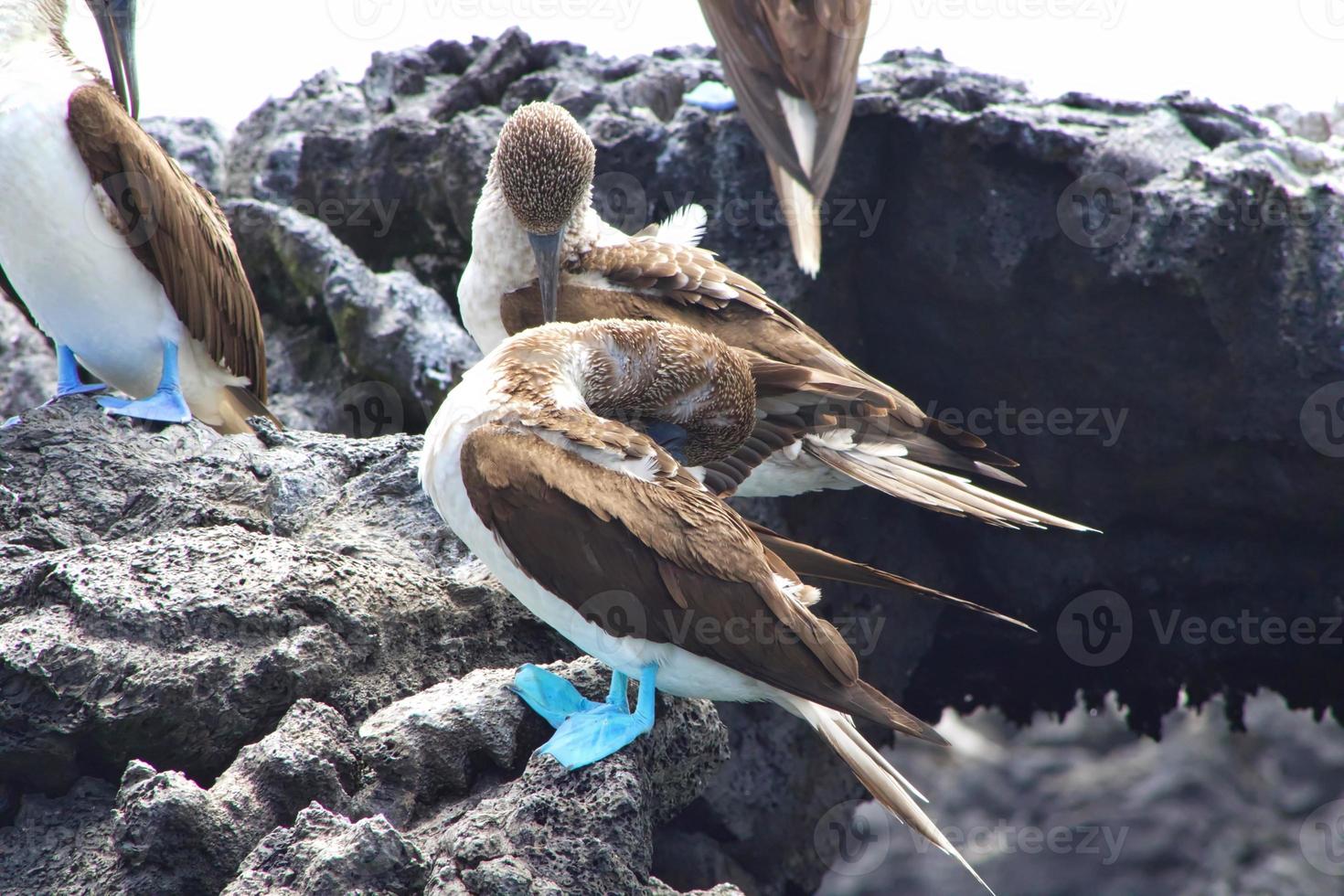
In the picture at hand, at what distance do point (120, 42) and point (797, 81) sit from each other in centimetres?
265

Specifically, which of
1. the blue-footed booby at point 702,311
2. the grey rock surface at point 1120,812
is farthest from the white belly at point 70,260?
the grey rock surface at point 1120,812

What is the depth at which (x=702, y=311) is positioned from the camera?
14.4ft

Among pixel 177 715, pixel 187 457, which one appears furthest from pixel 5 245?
pixel 177 715

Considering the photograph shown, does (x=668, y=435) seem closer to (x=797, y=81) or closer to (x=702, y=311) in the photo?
(x=702, y=311)

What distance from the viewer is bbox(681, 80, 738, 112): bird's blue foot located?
5.78 m

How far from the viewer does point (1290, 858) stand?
549cm

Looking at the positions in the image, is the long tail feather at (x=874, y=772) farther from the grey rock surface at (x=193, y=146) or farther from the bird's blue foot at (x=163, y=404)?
the grey rock surface at (x=193, y=146)

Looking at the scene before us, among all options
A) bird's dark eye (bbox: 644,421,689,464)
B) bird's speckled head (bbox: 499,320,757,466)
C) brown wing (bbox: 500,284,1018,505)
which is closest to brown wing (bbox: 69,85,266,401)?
brown wing (bbox: 500,284,1018,505)

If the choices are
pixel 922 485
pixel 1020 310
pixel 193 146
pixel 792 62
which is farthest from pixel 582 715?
pixel 193 146

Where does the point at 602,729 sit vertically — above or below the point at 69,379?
below

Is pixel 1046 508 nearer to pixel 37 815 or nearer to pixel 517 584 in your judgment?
pixel 517 584

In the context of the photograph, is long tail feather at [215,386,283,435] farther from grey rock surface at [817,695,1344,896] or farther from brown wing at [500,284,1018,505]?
grey rock surface at [817,695,1344,896]

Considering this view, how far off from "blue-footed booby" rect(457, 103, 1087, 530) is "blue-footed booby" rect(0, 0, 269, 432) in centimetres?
101

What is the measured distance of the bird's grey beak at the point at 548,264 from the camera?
429cm
